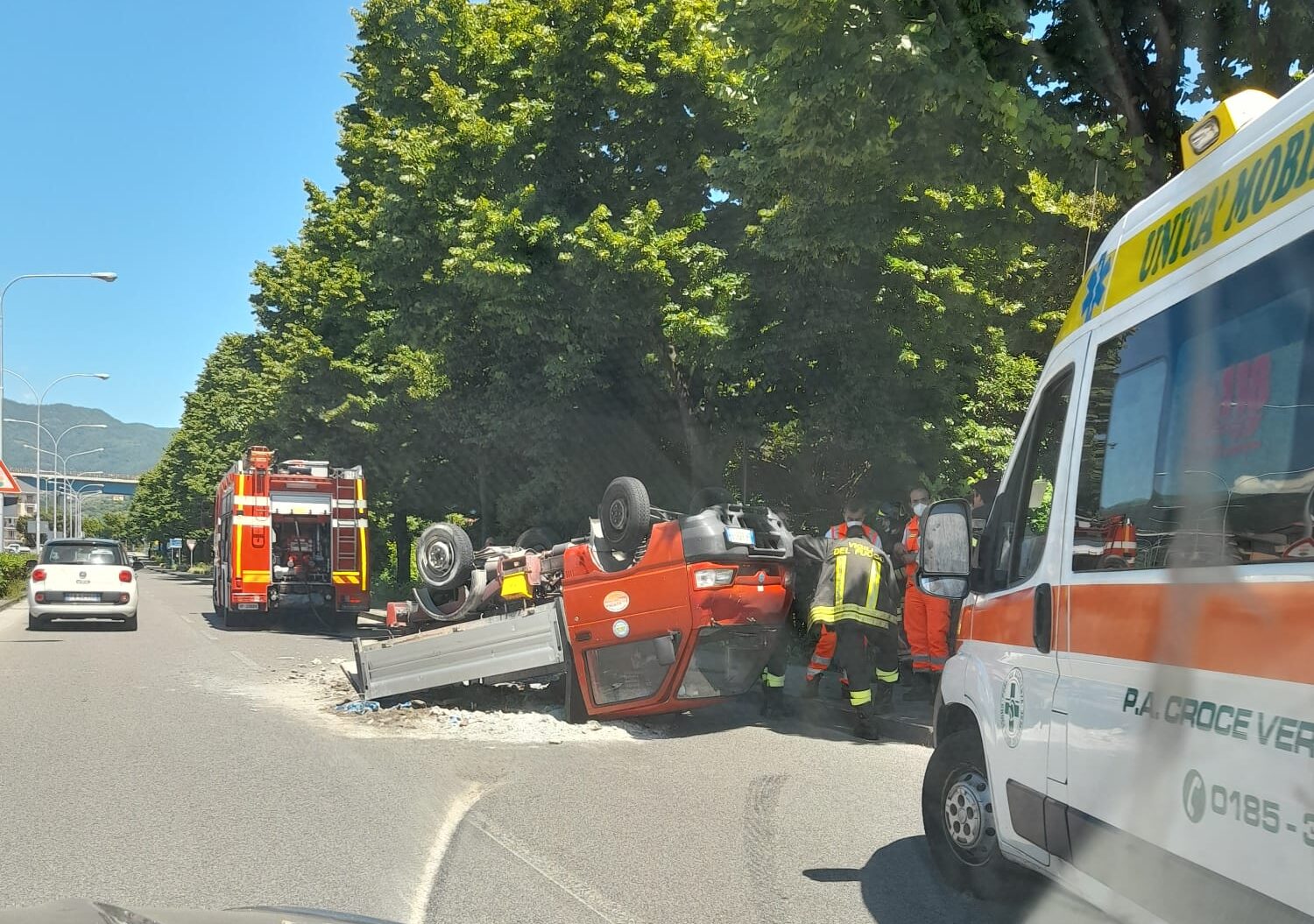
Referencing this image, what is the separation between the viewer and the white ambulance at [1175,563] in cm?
275

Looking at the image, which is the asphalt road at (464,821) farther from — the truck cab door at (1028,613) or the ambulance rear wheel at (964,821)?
the truck cab door at (1028,613)

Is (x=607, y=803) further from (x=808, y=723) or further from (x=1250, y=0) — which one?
(x=1250, y=0)

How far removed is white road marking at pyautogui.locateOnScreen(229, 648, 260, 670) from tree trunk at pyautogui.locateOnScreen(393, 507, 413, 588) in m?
14.3

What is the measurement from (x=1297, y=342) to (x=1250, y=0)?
789 cm

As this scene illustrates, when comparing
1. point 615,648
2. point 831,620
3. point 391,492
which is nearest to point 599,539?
point 615,648

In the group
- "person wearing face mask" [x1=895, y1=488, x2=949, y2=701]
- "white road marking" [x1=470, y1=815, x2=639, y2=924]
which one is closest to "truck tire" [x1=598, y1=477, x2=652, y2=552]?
"person wearing face mask" [x1=895, y1=488, x2=949, y2=701]

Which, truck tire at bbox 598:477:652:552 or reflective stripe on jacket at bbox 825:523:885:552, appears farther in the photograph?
reflective stripe on jacket at bbox 825:523:885:552

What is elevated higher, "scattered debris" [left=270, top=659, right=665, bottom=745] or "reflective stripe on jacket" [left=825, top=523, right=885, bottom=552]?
"reflective stripe on jacket" [left=825, top=523, right=885, bottom=552]

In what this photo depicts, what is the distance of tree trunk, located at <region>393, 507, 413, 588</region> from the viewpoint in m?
31.5

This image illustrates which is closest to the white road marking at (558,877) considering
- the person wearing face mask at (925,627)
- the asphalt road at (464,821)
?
the asphalt road at (464,821)

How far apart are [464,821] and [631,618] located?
272 cm

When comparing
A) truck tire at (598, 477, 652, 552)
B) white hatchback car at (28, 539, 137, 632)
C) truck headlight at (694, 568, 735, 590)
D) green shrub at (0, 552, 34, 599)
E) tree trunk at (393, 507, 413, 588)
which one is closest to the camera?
truck headlight at (694, 568, 735, 590)

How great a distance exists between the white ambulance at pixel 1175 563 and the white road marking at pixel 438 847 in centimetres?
230

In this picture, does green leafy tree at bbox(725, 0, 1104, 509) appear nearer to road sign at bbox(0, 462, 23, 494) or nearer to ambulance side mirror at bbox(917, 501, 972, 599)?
ambulance side mirror at bbox(917, 501, 972, 599)
